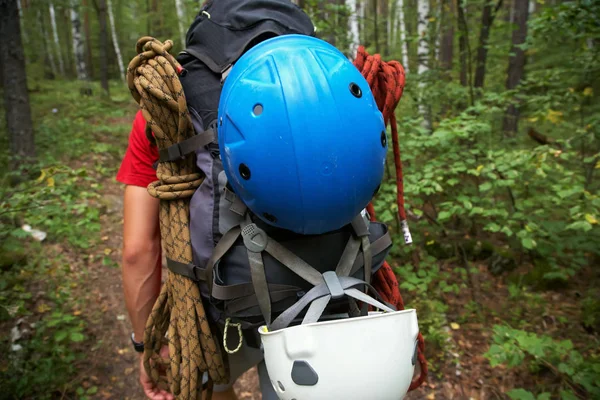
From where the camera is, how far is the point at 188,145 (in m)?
1.31

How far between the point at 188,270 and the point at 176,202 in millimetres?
249

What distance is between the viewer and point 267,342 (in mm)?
1089

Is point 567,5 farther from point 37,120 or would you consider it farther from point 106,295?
point 37,120

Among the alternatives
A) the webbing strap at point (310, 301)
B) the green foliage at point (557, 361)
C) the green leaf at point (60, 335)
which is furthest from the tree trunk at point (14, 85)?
the green foliage at point (557, 361)

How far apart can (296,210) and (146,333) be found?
0.90 meters

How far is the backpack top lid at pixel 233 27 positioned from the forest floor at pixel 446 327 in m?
2.98

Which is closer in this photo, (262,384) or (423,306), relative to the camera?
(262,384)

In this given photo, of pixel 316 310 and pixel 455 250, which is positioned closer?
pixel 316 310

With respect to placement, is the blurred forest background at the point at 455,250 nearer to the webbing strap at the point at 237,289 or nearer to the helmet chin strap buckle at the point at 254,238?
the webbing strap at the point at 237,289

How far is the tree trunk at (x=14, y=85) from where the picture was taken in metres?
6.16

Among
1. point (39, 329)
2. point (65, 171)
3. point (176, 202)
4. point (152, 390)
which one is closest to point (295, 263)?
point (176, 202)

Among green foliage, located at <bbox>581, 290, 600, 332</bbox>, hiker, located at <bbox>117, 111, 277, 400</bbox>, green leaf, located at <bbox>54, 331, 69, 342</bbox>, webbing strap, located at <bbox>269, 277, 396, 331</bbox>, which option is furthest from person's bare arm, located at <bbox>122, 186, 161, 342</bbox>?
green foliage, located at <bbox>581, 290, 600, 332</bbox>

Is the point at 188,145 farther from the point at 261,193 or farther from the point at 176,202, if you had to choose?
the point at 261,193

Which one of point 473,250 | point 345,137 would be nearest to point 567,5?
point 473,250
